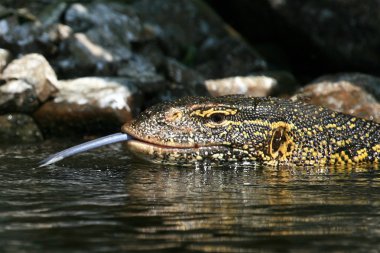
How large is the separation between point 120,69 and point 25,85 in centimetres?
232

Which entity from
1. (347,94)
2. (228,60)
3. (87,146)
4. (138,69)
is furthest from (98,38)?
(87,146)

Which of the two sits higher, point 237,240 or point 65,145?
point 65,145

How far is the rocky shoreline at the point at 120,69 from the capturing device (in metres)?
12.1

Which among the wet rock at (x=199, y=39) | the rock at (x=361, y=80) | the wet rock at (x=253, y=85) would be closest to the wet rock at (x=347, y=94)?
the rock at (x=361, y=80)

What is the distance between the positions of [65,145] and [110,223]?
5565 mm

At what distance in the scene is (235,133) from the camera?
27.7 feet

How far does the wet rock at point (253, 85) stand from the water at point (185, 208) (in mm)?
4387

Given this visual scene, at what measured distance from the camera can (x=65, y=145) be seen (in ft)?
36.4

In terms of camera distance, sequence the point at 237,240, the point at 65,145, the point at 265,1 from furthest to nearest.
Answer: the point at 265,1
the point at 65,145
the point at 237,240

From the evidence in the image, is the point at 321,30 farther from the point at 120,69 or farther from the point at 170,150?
the point at 170,150

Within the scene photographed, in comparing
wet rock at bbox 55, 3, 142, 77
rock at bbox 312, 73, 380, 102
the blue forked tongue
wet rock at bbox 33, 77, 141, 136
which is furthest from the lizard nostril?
wet rock at bbox 55, 3, 142, 77

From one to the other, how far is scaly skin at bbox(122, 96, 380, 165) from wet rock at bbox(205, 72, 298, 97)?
4.39 meters

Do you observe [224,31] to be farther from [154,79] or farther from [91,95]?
[91,95]

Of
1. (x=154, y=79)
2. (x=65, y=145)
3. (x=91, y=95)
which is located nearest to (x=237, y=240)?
(x=65, y=145)
